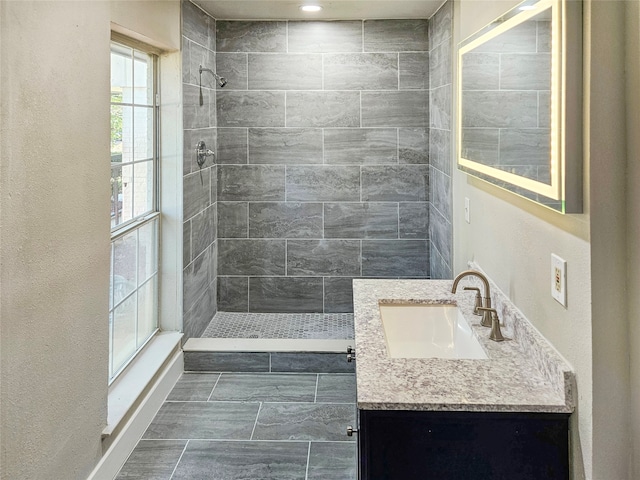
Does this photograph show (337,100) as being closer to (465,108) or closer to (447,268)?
(447,268)

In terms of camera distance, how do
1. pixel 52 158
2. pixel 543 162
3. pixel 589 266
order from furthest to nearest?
pixel 52 158 < pixel 543 162 < pixel 589 266

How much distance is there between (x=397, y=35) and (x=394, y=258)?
1.62 metres

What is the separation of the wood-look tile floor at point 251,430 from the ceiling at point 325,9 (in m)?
2.32

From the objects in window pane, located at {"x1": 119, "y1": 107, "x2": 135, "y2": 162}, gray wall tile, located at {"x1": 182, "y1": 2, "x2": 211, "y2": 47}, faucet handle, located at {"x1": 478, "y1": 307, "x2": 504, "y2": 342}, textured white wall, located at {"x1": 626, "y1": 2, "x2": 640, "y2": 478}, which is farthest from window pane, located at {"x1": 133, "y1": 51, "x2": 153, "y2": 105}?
textured white wall, located at {"x1": 626, "y1": 2, "x2": 640, "y2": 478}

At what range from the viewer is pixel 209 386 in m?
3.39

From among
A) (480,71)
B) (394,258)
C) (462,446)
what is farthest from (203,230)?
(462,446)

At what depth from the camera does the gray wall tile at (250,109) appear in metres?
4.30

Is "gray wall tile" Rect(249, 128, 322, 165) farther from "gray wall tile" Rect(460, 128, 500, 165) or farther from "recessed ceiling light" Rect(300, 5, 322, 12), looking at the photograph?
"gray wall tile" Rect(460, 128, 500, 165)

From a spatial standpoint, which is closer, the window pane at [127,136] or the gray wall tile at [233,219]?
the window pane at [127,136]

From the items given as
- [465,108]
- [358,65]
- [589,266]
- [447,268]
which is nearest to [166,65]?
[358,65]

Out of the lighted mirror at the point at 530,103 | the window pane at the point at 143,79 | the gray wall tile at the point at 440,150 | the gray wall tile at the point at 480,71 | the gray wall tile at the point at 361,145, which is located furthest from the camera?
the gray wall tile at the point at 361,145

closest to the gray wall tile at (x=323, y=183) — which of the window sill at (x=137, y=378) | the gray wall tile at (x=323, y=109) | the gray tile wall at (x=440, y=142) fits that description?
the gray wall tile at (x=323, y=109)

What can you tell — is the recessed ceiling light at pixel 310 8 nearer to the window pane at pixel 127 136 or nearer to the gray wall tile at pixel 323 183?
the gray wall tile at pixel 323 183

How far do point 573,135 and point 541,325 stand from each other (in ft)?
1.93
